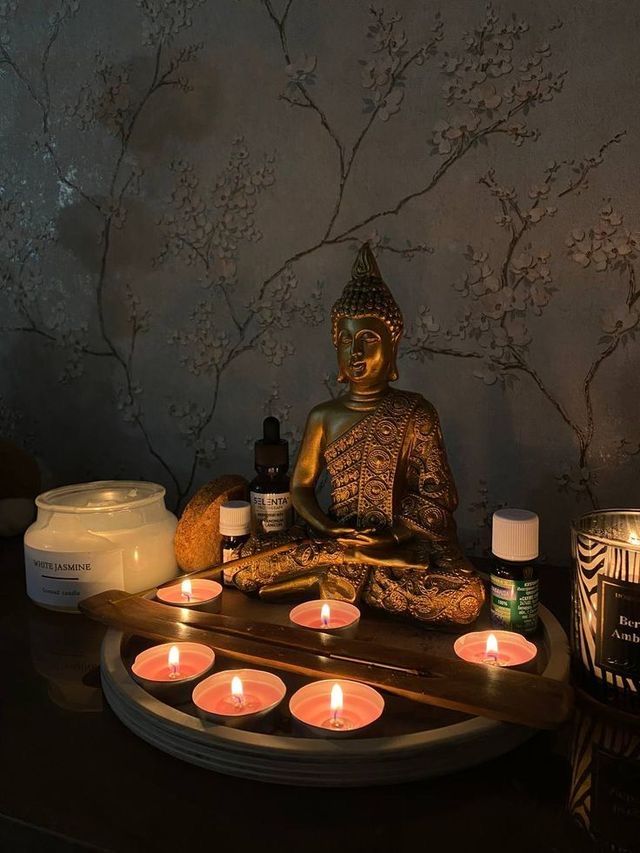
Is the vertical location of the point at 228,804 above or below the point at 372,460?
below

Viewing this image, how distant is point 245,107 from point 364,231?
10.7 inches

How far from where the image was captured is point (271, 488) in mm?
849

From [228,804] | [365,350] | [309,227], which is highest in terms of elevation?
[309,227]

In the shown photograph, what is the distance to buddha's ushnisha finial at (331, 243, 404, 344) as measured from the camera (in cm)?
76

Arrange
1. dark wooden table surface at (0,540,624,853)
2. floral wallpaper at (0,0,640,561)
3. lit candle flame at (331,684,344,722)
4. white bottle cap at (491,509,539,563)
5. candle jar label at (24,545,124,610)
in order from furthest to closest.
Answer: floral wallpaper at (0,0,640,561) < candle jar label at (24,545,124,610) < white bottle cap at (491,509,539,563) < lit candle flame at (331,684,344,722) < dark wooden table surface at (0,540,624,853)

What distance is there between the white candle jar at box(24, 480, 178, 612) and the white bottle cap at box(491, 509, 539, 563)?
40 cm

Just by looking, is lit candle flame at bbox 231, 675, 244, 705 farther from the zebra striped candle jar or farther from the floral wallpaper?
the floral wallpaper

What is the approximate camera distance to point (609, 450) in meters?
0.89

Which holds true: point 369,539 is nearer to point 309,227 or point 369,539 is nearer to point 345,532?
point 345,532

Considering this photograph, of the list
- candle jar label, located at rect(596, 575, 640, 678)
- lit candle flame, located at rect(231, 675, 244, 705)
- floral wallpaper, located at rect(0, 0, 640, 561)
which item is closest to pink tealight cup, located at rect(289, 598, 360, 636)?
lit candle flame, located at rect(231, 675, 244, 705)

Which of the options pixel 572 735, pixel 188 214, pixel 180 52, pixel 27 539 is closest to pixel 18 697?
pixel 27 539

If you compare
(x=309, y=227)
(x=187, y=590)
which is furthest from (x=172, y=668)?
(x=309, y=227)

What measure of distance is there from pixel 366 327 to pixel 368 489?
0.18m

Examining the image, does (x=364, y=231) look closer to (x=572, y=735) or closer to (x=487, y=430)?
(x=487, y=430)
